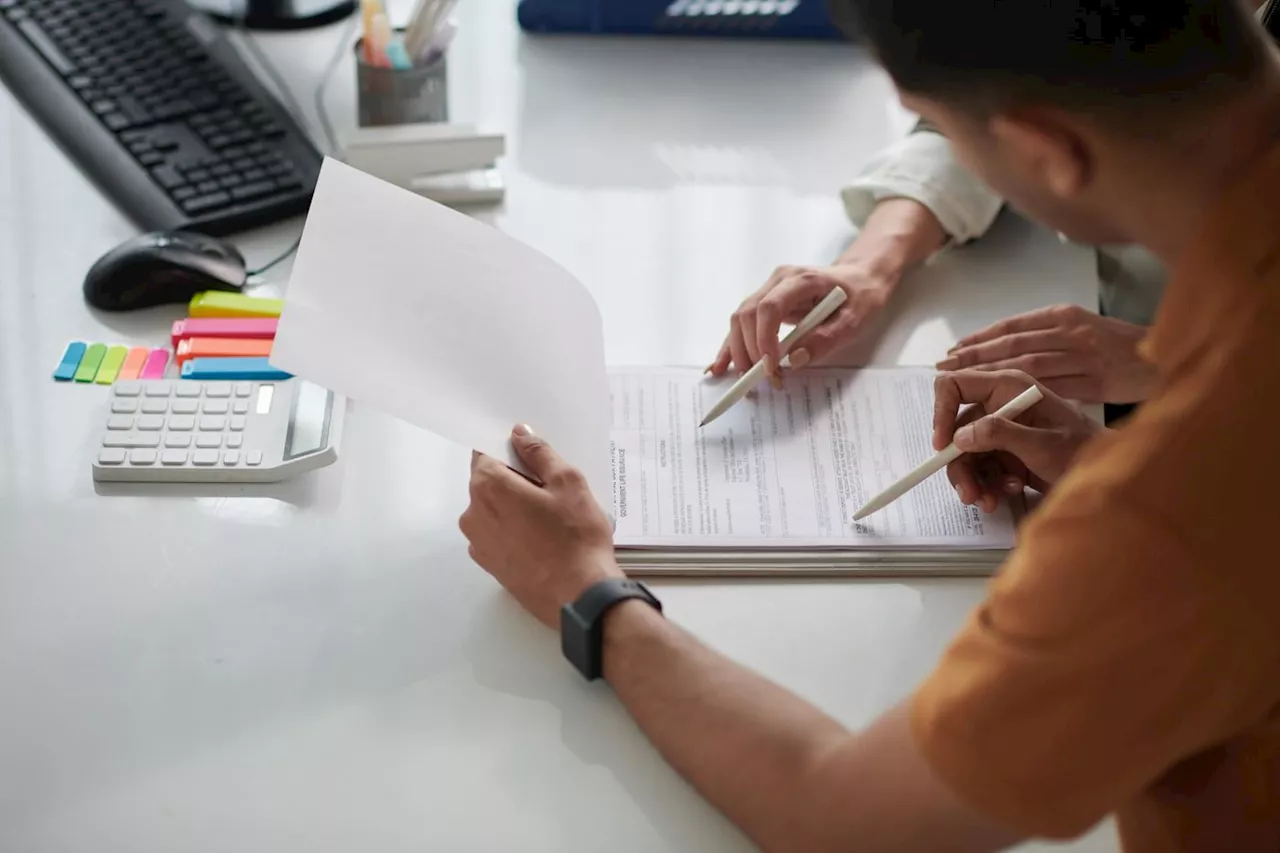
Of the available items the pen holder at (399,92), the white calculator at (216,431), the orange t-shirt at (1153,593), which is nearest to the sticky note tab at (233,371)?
the white calculator at (216,431)

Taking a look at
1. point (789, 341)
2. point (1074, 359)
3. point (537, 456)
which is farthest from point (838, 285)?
point (537, 456)

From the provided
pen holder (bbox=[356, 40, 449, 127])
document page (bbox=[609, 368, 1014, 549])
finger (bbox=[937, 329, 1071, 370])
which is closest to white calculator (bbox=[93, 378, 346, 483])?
document page (bbox=[609, 368, 1014, 549])

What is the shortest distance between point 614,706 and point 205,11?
1.07 meters

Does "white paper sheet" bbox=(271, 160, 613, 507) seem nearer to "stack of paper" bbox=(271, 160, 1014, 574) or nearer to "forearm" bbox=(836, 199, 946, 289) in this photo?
"stack of paper" bbox=(271, 160, 1014, 574)

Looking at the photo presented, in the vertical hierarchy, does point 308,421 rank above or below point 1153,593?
below

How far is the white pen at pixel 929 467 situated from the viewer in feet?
3.08

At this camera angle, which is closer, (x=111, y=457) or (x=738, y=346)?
(x=111, y=457)

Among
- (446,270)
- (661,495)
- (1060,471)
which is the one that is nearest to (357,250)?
(446,270)

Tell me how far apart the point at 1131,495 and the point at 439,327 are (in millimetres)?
509

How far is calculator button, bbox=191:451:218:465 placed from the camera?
3.16 ft

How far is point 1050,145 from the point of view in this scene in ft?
1.98

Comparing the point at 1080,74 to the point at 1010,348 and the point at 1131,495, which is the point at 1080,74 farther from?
the point at 1010,348

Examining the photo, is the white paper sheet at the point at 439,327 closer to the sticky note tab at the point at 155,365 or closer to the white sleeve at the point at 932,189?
the sticky note tab at the point at 155,365

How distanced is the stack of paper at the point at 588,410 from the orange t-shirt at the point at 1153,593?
314 mm
